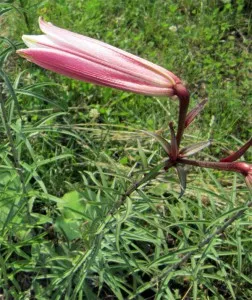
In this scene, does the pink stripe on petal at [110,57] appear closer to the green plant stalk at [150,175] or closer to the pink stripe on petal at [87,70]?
the pink stripe on petal at [87,70]

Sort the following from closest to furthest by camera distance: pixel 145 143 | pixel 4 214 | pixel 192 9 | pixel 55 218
Result: pixel 4 214, pixel 55 218, pixel 145 143, pixel 192 9

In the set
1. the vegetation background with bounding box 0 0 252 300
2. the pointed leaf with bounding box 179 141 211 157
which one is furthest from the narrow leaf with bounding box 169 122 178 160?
the vegetation background with bounding box 0 0 252 300

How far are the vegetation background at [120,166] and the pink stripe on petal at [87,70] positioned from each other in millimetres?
400

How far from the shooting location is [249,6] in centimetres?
349

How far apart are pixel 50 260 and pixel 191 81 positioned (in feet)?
5.16

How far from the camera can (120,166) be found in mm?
2430

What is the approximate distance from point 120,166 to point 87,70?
140 cm

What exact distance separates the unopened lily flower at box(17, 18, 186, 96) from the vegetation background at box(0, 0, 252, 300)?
379 mm

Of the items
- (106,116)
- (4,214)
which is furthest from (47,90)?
(4,214)

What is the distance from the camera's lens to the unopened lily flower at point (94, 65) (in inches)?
40.8

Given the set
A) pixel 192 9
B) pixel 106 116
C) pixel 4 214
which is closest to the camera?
pixel 4 214

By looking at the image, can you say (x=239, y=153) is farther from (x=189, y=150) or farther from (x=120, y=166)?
(x=120, y=166)

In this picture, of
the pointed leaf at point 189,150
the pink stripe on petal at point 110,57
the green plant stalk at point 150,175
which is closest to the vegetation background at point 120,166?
the green plant stalk at point 150,175

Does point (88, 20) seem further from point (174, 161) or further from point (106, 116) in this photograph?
point (174, 161)
